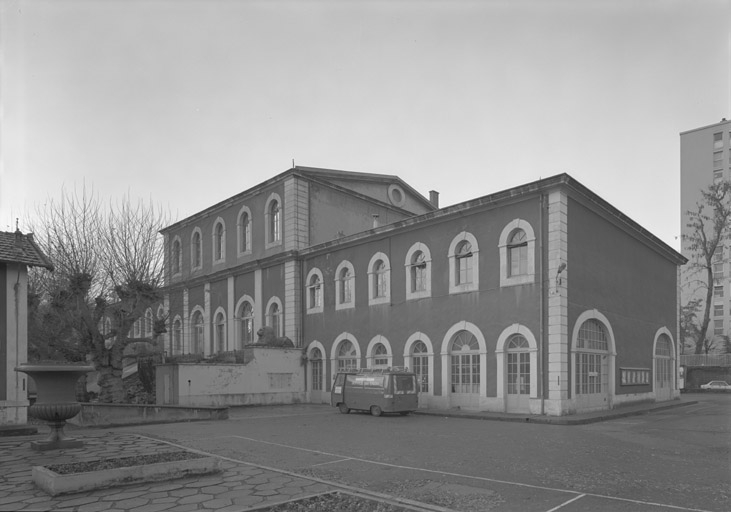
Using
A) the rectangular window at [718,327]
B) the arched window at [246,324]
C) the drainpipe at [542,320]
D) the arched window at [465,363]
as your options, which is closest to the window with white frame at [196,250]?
the arched window at [246,324]

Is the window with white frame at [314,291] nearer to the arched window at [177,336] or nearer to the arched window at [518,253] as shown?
the arched window at [518,253]

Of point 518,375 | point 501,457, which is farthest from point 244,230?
point 501,457

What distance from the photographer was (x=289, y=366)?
2911cm

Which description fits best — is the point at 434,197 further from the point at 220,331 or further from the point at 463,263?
the point at 463,263

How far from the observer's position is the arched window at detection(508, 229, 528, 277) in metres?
21.2

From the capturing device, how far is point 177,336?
40594 mm

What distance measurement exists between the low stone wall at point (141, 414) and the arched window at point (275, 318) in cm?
1093

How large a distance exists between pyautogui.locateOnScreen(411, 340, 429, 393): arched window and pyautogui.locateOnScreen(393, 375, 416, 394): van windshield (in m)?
2.02

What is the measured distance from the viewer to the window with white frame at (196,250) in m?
39.9

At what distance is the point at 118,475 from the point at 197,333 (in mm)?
31385

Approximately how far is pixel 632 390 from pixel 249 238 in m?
21.8

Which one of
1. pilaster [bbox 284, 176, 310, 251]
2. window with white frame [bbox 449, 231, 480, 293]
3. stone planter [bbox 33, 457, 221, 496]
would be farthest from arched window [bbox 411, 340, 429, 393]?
stone planter [bbox 33, 457, 221, 496]

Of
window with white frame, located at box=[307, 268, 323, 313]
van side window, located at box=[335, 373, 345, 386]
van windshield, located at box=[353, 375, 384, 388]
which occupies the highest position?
window with white frame, located at box=[307, 268, 323, 313]

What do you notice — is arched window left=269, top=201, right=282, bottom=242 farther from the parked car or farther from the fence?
the fence
